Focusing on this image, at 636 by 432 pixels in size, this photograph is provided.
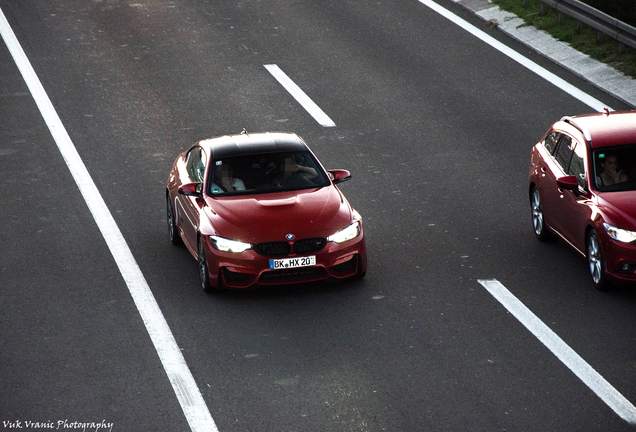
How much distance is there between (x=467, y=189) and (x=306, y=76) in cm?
670

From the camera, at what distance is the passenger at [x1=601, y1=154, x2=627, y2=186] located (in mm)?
11516

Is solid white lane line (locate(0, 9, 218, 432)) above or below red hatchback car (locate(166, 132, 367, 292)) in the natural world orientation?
below

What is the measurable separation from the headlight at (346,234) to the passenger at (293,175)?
990mm

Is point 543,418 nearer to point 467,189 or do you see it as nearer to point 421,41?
point 467,189

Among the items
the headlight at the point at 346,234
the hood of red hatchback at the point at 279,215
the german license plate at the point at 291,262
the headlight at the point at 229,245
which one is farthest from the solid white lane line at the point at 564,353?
the headlight at the point at 229,245

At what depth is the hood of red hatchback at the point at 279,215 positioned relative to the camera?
10961 mm

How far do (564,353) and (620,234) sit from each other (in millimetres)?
1789

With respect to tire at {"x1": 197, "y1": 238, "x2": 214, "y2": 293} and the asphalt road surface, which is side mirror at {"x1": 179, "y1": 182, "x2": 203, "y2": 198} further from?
the asphalt road surface

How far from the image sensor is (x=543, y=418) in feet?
26.9

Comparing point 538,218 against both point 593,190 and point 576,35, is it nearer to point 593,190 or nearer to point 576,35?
point 593,190

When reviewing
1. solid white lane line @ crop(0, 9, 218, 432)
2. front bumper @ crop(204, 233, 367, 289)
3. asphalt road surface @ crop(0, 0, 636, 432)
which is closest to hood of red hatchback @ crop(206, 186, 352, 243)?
front bumper @ crop(204, 233, 367, 289)

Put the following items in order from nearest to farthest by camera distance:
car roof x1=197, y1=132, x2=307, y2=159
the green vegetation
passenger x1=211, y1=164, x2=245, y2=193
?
passenger x1=211, y1=164, x2=245, y2=193
car roof x1=197, y1=132, x2=307, y2=159
the green vegetation

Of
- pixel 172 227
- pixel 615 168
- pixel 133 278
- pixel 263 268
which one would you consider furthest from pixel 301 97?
pixel 263 268

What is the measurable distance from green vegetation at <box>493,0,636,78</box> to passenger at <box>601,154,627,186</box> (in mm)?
7948
